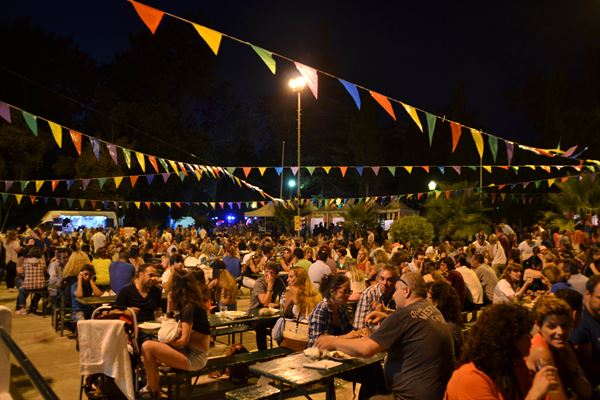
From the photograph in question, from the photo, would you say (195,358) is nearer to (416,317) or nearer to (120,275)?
(416,317)

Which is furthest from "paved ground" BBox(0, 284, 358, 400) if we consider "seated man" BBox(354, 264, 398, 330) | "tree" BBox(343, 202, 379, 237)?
"tree" BBox(343, 202, 379, 237)

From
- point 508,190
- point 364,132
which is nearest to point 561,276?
point 508,190

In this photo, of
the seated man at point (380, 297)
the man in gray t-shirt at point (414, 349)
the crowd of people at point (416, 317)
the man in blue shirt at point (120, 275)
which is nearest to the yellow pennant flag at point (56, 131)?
the crowd of people at point (416, 317)

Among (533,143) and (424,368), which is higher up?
(533,143)

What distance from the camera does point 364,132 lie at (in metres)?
41.8

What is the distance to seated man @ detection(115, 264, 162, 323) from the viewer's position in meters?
5.98

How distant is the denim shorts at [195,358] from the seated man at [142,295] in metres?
1.42

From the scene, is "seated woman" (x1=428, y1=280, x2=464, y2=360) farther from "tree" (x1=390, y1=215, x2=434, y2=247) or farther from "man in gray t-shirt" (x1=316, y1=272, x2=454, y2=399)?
"tree" (x1=390, y1=215, x2=434, y2=247)

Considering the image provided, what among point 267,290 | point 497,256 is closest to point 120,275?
point 267,290

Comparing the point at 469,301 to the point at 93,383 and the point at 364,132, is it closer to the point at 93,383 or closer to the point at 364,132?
the point at 93,383

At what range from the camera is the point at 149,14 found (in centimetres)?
608

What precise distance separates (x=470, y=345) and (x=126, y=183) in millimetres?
30622

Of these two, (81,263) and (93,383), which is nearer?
(93,383)

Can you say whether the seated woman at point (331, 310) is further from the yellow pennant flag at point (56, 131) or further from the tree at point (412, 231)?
the tree at point (412, 231)
